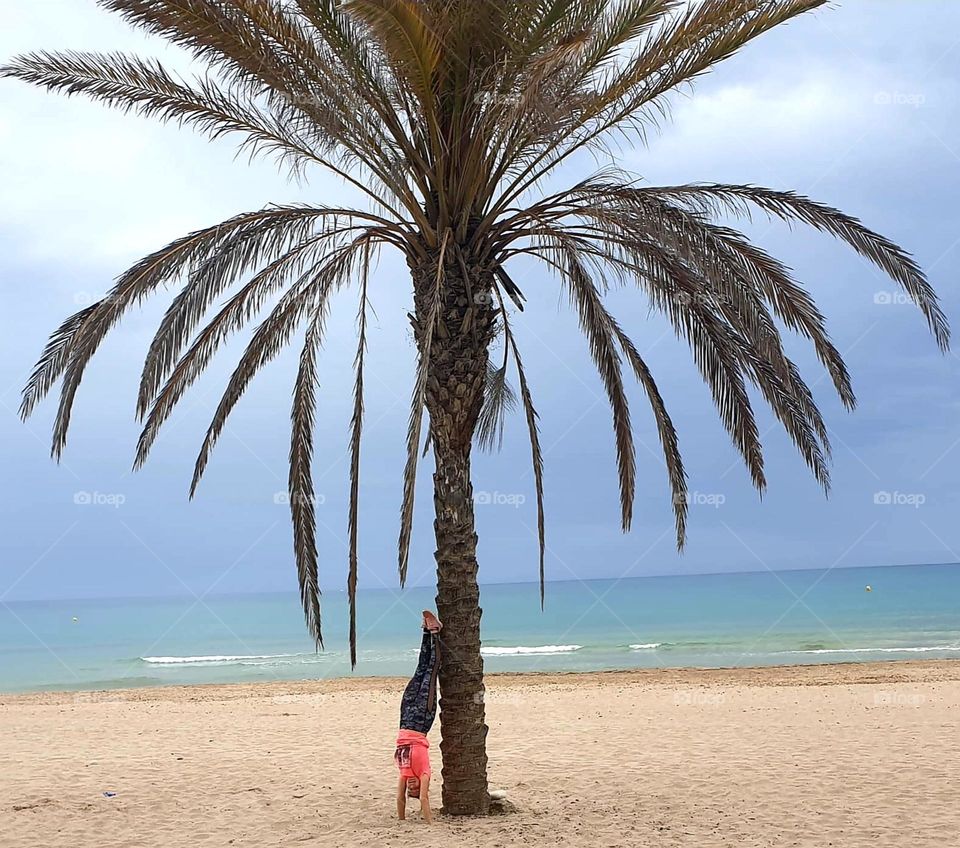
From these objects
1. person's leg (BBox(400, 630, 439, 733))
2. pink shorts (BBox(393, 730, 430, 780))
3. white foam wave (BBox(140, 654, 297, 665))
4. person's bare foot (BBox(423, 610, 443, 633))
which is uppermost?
person's bare foot (BBox(423, 610, 443, 633))

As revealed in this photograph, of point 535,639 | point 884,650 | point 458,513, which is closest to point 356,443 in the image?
point 458,513

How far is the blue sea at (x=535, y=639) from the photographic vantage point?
31781 mm

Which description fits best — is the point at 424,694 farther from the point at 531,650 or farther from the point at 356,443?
the point at 531,650

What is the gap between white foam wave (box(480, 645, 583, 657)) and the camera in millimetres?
35875

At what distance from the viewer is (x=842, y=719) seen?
1430 cm

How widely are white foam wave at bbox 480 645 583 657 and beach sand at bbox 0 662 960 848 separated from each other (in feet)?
53.6

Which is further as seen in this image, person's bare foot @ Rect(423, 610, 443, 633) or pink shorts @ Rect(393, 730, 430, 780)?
pink shorts @ Rect(393, 730, 430, 780)

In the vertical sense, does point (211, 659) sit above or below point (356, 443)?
below

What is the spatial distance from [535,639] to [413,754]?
36.4 m

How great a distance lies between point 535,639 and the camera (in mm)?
43562

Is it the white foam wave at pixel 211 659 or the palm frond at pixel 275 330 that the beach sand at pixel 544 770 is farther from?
the white foam wave at pixel 211 659

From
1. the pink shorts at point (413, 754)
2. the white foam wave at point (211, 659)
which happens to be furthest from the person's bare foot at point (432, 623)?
the white foam wave at point (211, 659)

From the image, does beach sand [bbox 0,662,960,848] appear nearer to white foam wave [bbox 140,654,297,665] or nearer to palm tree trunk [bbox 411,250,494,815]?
palm tree trunk [bbox 411,250,494,815]

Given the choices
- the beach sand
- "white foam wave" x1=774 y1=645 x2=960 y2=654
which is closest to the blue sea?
"white foam wave" x1=774 y1=645 x2=960 y2=654
